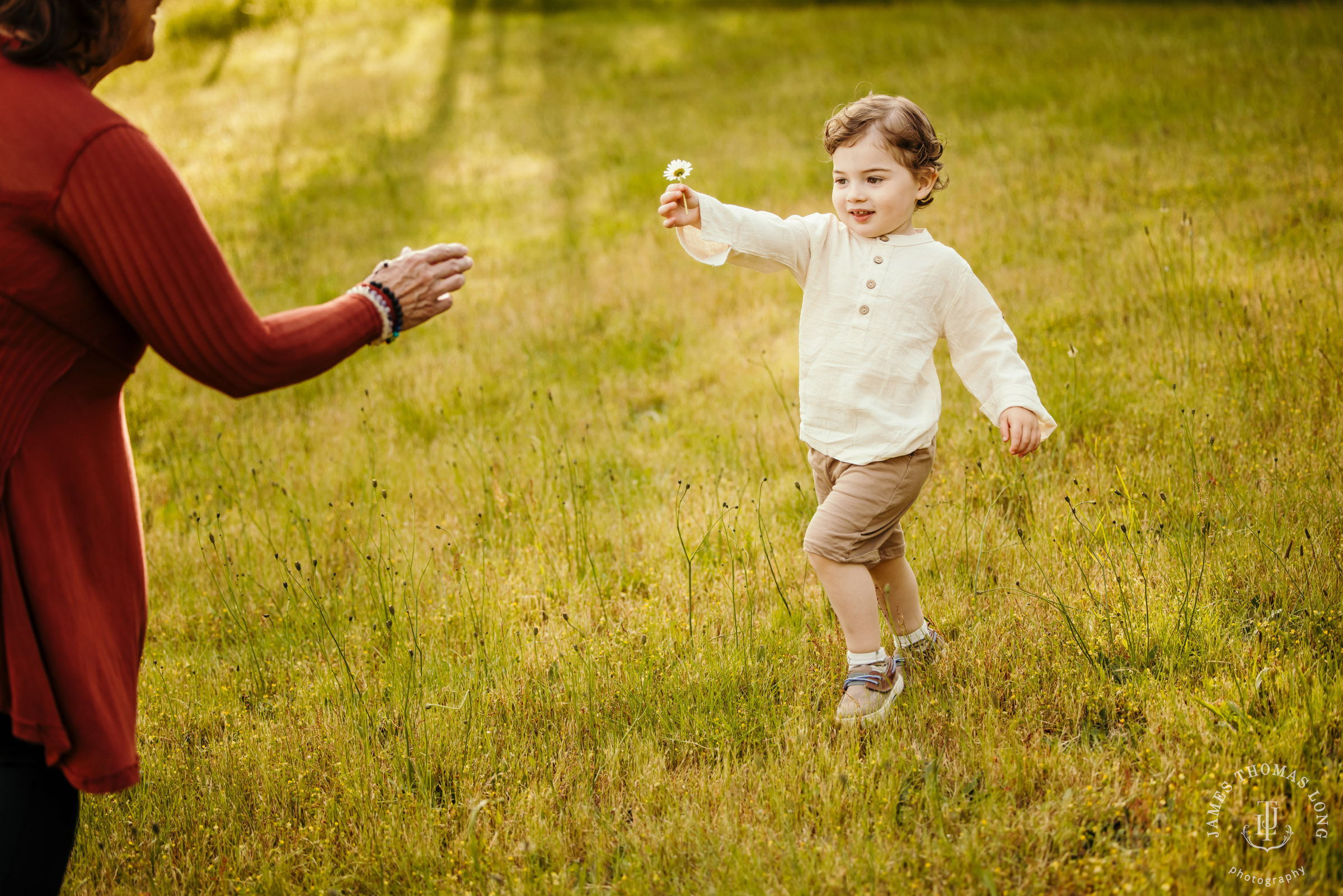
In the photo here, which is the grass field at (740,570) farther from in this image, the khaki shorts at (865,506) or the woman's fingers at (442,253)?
the woman's fingers at (442,253)

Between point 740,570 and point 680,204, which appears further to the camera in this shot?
point 740,570

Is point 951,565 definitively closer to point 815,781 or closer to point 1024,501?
point 1024,501

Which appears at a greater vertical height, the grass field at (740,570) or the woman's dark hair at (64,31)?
the woman's dark hair at (64,31)

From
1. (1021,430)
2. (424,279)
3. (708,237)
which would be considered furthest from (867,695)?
(424,279)

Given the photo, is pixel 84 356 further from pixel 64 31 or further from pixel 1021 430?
pixel 1021 430

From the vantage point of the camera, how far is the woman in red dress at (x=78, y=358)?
1771mm

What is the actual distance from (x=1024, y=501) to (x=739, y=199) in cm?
535

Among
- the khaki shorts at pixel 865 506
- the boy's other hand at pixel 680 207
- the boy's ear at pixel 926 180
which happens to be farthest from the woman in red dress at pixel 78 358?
the boy's ear at pixel 926 180

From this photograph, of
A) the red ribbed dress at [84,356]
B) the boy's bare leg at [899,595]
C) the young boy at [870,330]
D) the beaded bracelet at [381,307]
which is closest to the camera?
the red ribbed dress at [84,356]

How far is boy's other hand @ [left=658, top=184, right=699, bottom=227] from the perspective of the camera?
293cm

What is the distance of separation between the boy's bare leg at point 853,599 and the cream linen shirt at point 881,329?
343 mm

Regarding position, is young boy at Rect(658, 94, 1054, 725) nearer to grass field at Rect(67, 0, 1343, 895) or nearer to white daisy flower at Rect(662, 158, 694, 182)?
white daisy flower at Rect(662, 158, 694, 182)

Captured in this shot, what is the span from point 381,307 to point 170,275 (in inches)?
18.3

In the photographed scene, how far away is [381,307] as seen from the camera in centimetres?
220
